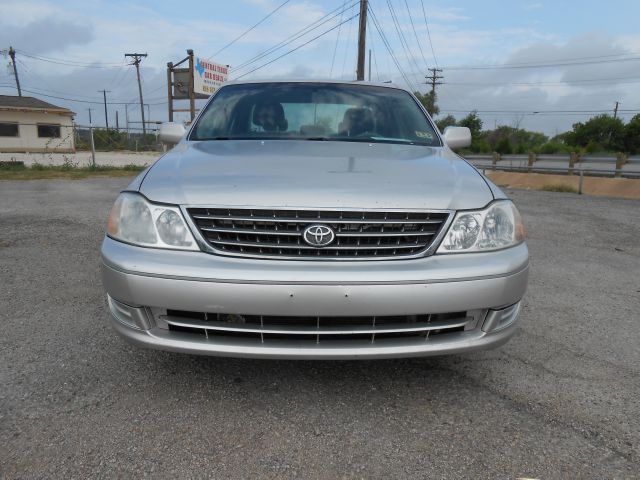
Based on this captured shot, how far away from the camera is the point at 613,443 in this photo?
1978 mm

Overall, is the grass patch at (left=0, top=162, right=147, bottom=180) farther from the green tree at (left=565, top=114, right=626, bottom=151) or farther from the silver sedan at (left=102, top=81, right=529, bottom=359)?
the green tree at (left=565, top=114, right=626, bottom=151)

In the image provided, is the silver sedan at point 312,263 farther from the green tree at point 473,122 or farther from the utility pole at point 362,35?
the green tree at point 473,122

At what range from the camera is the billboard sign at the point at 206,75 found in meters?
21.9

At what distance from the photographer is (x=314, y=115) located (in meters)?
3.41

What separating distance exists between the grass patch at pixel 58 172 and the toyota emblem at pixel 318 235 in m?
13.5

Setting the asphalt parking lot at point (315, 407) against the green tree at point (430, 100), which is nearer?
→ the asphalt parking lot at point (315, 407)

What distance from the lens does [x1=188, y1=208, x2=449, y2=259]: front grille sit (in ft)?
6.74

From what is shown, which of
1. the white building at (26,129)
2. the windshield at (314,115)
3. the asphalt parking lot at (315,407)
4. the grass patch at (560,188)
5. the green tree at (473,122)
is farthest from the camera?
the green tree at (473,122)

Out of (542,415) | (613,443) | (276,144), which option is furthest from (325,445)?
(276,144)

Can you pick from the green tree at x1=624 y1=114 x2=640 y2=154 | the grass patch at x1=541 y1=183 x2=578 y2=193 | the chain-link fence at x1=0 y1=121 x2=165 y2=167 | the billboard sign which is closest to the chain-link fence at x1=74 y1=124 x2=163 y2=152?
the chain-link fence at x1=0 y1=121 x2=165 y2=167

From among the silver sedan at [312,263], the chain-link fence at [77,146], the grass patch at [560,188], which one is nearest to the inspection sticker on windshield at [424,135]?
the silver sedan at [312,263]

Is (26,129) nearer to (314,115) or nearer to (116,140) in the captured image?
(116,140)

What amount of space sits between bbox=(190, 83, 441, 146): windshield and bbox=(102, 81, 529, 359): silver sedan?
3.11 feet

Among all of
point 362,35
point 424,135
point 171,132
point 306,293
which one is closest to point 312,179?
point 306,293
